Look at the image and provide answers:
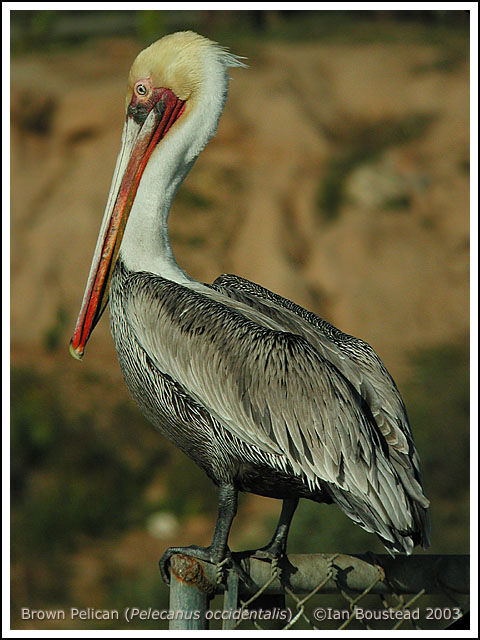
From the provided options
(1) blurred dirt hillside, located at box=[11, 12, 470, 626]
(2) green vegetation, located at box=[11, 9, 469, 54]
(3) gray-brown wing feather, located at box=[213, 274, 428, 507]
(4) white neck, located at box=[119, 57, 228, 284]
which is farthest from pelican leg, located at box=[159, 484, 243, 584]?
(2) green vegetation, located at box=[11, 9, 469, 54]

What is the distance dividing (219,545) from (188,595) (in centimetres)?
43

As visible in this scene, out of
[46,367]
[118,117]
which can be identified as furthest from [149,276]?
[118,117]

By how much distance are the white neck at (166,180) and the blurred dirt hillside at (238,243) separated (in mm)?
4522

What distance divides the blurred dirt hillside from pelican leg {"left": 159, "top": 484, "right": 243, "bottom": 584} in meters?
4.50

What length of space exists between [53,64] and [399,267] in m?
4.32

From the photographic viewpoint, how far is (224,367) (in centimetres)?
257

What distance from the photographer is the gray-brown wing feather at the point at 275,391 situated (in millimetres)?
2410

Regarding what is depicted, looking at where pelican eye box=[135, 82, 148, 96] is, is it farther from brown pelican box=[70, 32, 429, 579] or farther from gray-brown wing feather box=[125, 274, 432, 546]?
gray-brown wing feather box=[125, 274, 432, 546]

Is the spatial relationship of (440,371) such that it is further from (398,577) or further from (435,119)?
(398,577)

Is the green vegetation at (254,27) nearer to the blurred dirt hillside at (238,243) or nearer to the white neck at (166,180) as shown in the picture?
the blurred dirt hillside at (238,243)

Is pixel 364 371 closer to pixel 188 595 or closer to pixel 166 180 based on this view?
pixel 166 180

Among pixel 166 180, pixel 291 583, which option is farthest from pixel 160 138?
pixel 291 583

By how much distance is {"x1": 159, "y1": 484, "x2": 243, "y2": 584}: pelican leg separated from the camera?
91.0 inches

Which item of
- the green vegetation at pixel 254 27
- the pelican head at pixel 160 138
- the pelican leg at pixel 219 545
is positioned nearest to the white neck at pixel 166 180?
the pelican head at pixel 160 138
